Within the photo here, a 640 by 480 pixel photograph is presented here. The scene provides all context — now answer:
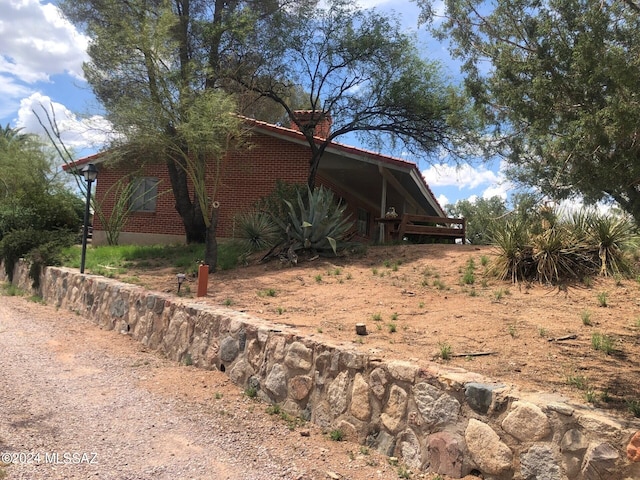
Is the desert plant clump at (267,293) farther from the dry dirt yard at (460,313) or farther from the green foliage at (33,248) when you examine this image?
the green foliage at (33,248)

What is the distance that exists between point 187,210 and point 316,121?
183 inches

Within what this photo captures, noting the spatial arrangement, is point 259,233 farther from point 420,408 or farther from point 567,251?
point 420,408

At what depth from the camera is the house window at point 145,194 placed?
17.3 metres

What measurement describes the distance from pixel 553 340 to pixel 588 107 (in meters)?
2.14

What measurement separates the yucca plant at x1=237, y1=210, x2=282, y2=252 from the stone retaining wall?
14.8ft

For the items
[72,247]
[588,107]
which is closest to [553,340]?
[588,107]

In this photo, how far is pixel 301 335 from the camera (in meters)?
5.21

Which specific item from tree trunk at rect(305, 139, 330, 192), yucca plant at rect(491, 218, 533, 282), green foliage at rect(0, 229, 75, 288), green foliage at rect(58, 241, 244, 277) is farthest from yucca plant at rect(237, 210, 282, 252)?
green foliage at rect(0, 229, 75, 288)

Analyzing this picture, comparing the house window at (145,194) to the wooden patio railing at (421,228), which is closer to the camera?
the wooden patio railing at (421,228)

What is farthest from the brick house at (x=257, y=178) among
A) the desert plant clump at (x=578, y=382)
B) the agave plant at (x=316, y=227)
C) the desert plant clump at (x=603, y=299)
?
the desert plant clump at (x=578, y=382)

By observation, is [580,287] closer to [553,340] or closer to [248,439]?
[553,340]

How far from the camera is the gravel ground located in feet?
12.4

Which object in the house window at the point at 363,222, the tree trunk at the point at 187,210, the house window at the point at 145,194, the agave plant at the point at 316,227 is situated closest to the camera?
the agave plant at the point at 316,227

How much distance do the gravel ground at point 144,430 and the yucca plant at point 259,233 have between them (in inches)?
188
